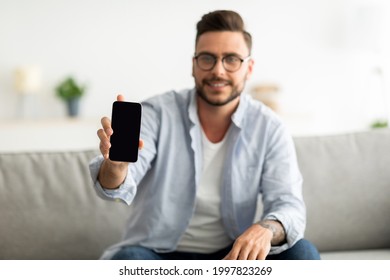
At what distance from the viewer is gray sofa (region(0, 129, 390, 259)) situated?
5.18ft

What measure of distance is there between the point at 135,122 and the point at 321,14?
3.23 meters

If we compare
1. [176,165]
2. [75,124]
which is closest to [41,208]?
[176,165]

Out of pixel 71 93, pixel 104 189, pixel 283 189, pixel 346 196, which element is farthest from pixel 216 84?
pixel 71 93

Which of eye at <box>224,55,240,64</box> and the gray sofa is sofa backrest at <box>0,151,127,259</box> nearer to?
the gray sofa

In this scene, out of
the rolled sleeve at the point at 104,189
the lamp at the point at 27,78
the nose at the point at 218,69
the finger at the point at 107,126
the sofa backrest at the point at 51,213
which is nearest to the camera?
the finger at the point at 107,126

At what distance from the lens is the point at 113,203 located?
5.32 ft

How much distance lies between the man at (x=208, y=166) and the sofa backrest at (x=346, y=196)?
Result: 23cm

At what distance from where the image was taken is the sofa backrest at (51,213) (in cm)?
157

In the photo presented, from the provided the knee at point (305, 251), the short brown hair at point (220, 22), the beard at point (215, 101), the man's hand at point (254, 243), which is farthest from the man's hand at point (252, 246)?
the short brown hair at point (220, 22)

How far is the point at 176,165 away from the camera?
1.48 m

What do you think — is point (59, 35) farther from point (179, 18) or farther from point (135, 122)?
Answer: point (135, 122)

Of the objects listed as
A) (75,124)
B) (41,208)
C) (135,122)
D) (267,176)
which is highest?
(135,122)

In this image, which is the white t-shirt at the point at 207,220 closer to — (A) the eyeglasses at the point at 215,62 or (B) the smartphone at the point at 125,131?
(A) the eyeglasses at the point at 215,62
